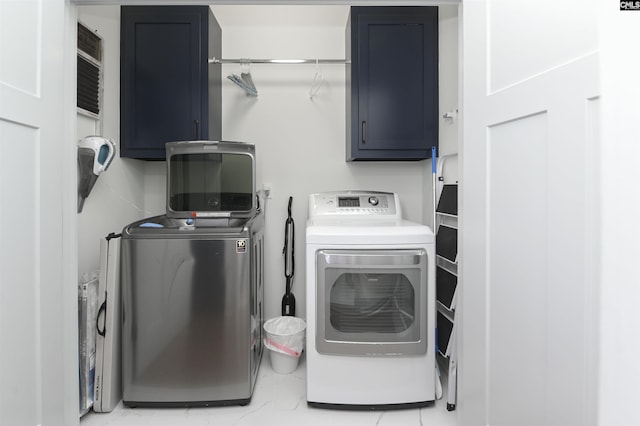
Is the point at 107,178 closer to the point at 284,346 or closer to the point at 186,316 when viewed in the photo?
the point at 186,316

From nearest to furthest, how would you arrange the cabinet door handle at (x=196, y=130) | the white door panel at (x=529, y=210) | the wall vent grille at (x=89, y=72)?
the white door panel at (x=529, y=210), the wall vent grille at (x=89, y=72), the cabinet door handle at (x=196, y=130)

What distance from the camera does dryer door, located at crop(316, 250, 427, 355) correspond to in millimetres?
1799

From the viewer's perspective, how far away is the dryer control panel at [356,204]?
2.35 metres

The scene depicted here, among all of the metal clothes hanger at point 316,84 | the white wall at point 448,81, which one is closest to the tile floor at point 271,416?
the white wall at point 448,81

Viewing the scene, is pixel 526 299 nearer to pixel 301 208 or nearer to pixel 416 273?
pixel 416 273

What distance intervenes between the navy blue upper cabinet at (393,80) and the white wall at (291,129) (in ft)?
1.10

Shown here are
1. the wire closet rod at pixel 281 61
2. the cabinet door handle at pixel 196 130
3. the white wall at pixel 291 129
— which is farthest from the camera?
the white wall at pixel 291 129

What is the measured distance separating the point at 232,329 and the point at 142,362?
51cm

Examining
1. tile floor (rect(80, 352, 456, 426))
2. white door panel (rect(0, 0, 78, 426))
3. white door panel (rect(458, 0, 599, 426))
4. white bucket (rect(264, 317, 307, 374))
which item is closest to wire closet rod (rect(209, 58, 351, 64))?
A: white door panel (rect(0, 0, 78, 426))

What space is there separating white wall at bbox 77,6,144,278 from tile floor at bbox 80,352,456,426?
80cm

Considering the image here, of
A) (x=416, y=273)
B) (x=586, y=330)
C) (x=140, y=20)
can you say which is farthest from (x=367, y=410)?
(x=140, y=20)

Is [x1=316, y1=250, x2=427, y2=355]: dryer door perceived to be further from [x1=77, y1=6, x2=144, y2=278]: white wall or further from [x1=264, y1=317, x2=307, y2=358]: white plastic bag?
[x1=77, y1=6, x2=144, y2=278]: white wall

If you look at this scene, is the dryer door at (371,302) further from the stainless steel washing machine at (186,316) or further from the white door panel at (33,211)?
the white door panel at (33,211)

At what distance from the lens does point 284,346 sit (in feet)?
7.13
